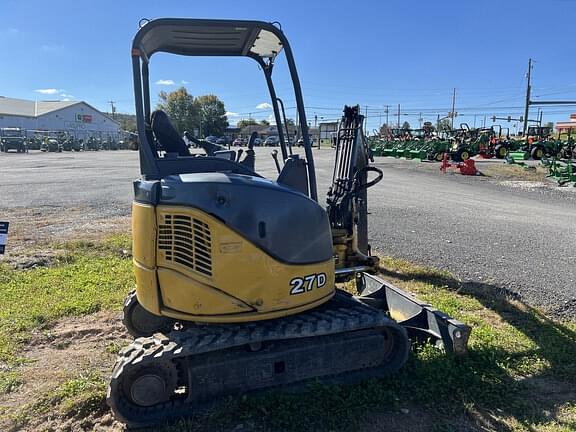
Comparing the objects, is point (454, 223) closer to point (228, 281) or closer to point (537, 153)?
point (228, 281)

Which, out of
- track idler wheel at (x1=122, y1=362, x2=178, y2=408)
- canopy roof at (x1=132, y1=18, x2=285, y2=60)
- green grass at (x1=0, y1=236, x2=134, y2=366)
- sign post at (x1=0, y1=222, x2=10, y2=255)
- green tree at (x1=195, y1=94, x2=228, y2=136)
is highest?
canopy roof at (x1=132, y1=18, x2=285, y2=60)

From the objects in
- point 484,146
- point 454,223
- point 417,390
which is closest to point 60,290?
point 417,390

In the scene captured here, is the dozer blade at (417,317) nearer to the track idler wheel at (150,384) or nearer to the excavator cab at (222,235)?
the excavator cab at (222,235)

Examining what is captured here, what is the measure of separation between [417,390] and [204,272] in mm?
1912

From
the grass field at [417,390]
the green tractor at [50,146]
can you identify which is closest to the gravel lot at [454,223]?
the grass field at [417,390]

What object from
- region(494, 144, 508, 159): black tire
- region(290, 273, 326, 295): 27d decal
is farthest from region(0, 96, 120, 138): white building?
region(290, 273, 326, 295): 27d decal

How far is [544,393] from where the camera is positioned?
3613 mm

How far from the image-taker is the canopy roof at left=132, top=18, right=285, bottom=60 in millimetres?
3383

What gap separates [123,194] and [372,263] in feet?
38.9

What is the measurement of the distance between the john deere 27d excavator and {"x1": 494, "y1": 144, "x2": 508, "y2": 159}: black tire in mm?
31786

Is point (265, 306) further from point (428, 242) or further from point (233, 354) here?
point (428, 242)

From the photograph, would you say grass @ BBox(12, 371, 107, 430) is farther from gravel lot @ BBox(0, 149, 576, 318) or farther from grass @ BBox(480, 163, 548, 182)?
grass @ BBox(480, 163, 548, 182)

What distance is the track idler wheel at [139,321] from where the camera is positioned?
419cm

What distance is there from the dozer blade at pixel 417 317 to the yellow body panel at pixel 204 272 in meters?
1.60
